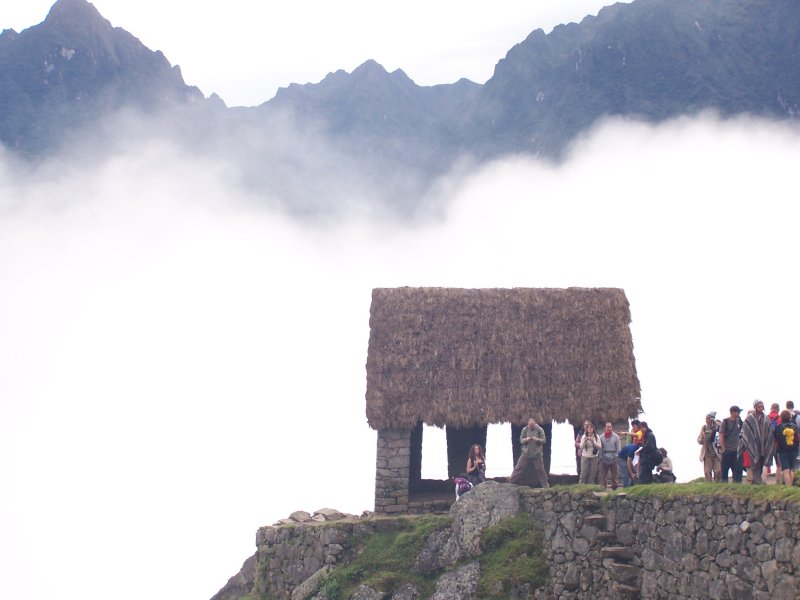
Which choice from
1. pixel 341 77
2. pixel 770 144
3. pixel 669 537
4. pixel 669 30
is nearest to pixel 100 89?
pixel 341 77

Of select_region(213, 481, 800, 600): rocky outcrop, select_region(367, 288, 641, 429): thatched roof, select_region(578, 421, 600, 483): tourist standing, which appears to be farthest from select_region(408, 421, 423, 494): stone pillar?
select_region(578, 421, 600, 483): tourist standing

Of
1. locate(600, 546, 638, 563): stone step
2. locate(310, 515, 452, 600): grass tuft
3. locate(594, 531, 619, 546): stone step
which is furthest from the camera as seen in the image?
locate(310, 515, 452, 600): grass tuft

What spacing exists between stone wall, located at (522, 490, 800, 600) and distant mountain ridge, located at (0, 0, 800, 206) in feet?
299

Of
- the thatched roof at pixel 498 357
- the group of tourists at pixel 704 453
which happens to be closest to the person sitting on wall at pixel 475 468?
the group of tourists at pixel 704 453

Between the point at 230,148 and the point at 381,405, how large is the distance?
373 feet

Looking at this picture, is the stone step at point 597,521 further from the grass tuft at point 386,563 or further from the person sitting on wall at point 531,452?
the grass tuft at point 386,563

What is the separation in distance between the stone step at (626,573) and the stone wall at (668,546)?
0.06 ft

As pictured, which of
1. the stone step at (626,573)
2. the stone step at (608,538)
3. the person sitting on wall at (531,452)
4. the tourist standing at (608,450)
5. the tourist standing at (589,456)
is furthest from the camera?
the person sitting on wall at (531,452)

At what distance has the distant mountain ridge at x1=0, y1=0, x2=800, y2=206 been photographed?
10494cm

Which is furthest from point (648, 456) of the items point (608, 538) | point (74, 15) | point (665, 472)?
point (74, 15)

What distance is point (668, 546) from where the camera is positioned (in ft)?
58.1

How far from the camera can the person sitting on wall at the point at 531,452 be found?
80.8ft

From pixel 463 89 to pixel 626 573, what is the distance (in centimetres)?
11637

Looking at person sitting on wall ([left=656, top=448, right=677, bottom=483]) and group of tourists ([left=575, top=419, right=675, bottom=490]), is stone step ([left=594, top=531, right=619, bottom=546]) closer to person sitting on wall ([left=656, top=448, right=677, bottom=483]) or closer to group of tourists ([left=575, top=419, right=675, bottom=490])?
group of tourists ([left=575, top=419, right=675, bottom=490])
